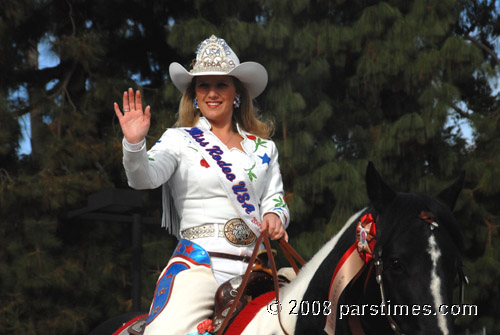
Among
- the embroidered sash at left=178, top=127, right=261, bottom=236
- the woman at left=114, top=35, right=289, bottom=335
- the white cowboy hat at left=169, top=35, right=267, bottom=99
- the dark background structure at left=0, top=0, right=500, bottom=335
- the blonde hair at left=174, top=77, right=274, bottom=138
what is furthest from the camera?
the dark background structure at left=0, top=0, right=500, bottom=335

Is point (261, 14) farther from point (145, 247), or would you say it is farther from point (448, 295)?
point (448, 295)

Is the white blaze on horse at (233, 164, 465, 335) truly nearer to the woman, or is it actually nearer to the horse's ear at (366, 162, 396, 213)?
the horse's ear at (366, 162, 396, 213)

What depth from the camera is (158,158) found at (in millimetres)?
2939

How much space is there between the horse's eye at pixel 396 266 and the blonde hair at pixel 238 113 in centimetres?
154

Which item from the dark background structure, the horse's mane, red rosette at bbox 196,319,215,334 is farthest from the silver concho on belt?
the dark background structure

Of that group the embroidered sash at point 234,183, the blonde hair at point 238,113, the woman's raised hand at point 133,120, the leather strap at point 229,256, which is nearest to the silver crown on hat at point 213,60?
the blonde hair at point 238,113

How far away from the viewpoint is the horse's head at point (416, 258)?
204cm

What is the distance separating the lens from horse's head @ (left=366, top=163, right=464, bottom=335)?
204cm

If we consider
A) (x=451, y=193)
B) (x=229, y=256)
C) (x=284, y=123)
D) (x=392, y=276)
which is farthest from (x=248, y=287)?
(x=284, y=123)

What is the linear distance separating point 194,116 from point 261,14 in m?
4.77

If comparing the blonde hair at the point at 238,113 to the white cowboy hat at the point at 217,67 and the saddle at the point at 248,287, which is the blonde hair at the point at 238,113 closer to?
the white cowboy hat at the point at 217,67

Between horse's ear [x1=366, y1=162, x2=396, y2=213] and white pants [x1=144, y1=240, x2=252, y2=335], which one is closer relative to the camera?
horse's ear [x1=366, y1=162, x2=396, y2=213]

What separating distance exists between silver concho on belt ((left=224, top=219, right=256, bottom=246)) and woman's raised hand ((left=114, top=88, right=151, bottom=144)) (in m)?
0.60

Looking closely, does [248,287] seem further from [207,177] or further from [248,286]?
[207,177]
